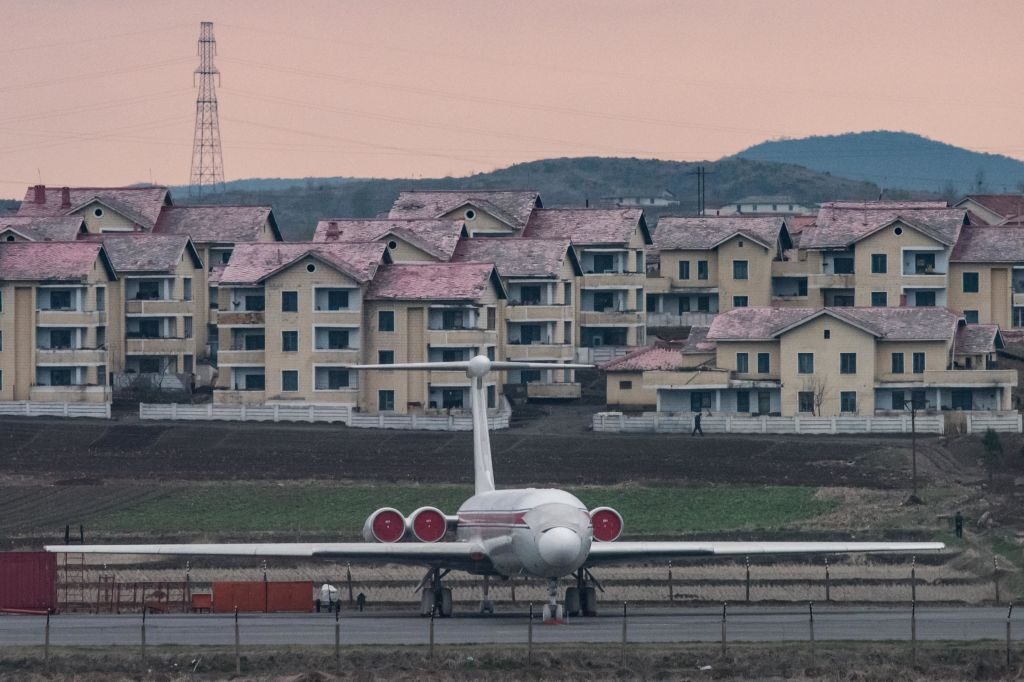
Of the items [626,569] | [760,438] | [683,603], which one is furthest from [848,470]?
[683,603]

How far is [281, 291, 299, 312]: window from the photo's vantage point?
313 feet

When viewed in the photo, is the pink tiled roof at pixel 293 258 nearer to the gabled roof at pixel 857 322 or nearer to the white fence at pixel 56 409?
the white fence at pixel 56 409

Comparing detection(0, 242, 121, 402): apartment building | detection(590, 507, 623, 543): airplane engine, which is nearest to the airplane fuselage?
detection(590, 507, 623, 543): airplane engine

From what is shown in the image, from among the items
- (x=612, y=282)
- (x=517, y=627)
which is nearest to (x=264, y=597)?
(x=517, y=627)

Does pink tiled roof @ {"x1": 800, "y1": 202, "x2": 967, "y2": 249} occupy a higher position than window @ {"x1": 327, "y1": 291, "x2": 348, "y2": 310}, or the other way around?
pink tiled roof @ {"x1": 800, "y1": 202, "x2": 967, "y2": 249}

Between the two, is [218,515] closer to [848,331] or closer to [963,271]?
[848,331]

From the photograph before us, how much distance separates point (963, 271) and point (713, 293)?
13.2 m

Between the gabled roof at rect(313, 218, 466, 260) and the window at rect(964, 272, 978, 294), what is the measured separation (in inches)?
900

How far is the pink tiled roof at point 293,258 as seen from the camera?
94938mm

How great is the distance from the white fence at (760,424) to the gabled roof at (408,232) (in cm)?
1716

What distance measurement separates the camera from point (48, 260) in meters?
96.4

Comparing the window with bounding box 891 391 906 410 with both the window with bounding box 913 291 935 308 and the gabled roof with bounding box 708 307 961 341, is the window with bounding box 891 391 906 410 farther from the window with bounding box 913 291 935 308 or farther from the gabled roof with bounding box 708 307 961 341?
the window with bounding box 913 291 935 308

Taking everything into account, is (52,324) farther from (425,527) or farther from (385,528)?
(425,527)

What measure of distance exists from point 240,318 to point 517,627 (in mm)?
50436
